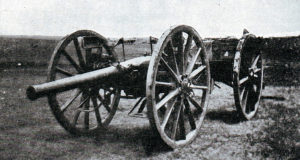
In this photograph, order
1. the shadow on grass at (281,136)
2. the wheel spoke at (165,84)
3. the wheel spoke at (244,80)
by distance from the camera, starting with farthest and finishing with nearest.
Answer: the wheel spoke at (244,80) < the shadow on grass at (281,136) < the wheel spoke at (165,84)

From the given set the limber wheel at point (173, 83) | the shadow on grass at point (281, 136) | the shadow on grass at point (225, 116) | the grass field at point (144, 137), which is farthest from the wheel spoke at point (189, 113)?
the shadow on grass at point (225, 116)

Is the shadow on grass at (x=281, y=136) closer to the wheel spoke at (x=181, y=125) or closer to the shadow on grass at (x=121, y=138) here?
the wheel spoke at (x=181, y=125)

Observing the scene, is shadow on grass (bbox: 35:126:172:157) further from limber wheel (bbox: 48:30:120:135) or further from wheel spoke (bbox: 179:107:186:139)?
wheel spoke (bbox: 179:107:186:139)

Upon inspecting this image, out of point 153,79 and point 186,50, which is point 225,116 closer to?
point 186,50

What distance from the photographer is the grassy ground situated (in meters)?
5.09

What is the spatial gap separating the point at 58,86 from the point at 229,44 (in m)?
4.64

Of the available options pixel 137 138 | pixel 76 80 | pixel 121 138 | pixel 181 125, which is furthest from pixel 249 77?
pixel 76 80

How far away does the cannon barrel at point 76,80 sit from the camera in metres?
4.01

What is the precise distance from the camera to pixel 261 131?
6.35m

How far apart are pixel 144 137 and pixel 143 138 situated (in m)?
0.08

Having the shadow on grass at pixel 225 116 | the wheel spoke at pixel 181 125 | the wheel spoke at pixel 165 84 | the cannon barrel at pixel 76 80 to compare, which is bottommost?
the shadow on grass at pixel 225 116

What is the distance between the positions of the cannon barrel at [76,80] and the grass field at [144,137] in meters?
1.22

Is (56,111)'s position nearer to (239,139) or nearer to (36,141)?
(36,141)

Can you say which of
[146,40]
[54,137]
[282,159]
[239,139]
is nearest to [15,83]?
[54,137]
